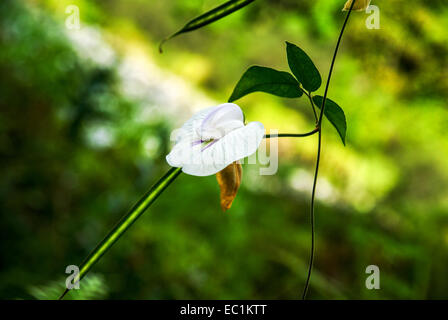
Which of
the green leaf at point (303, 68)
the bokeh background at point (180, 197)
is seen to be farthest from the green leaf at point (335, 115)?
the bokeh background at point (180, 197)

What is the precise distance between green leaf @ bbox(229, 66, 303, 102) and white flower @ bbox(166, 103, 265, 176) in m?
0.01

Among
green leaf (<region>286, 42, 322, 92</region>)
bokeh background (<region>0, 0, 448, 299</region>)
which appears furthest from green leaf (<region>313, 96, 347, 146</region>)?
bokeh background (<region>0, 0, 448, 299</region>)

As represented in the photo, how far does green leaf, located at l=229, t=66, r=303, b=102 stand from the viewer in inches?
7.9

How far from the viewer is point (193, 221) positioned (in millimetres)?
1718

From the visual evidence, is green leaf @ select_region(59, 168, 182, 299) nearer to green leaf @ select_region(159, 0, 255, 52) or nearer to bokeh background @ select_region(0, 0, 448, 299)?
green leaf @ select_region(159, 0, 255, 52)

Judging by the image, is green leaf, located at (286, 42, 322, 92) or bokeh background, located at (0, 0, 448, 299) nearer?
green leaf, located at (286, 42, 322, 92)

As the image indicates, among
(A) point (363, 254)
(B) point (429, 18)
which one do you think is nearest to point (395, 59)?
(B) point (429, 18)

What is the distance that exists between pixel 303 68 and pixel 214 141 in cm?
7

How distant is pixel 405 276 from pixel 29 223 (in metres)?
1.51

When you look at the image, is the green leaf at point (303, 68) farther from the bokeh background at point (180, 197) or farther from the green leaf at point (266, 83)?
the bokeh background at point (180, 197)

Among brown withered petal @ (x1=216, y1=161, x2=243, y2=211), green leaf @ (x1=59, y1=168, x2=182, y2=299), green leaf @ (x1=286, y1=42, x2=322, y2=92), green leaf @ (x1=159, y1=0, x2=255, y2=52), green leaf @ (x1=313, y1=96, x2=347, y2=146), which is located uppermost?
green leaf @ (x1=159, y1=0, x2=255, y2=52)

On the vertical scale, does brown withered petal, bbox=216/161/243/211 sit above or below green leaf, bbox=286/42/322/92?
below

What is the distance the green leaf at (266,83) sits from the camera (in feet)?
0.66

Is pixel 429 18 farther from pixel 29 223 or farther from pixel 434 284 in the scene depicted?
pixel 29 223
